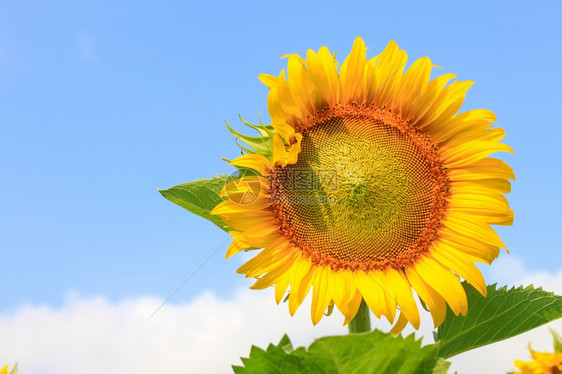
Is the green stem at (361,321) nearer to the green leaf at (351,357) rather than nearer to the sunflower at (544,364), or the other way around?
the green leaf at (351,357)

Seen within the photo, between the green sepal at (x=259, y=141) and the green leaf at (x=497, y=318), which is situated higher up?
the green sepal at (x=259, y=141)

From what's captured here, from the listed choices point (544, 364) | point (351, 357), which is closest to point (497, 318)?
point (544, 364)

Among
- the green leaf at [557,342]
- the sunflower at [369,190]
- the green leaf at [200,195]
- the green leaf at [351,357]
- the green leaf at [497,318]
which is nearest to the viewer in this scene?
the green leaf at [351,357]

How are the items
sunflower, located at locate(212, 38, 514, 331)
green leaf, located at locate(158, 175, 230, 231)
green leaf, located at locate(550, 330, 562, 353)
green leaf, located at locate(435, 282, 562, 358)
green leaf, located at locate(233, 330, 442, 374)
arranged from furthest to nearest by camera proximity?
green leaf, located at locate(435, 282, 562, 358), green leaf, located at locate(158, 175, 230, 231), sunflower, located at locate(212, 38, 514, 331), green leaf, located at locate(550, 330, 562, 353), green leaf, located at locate(233, 330, 442, 374)

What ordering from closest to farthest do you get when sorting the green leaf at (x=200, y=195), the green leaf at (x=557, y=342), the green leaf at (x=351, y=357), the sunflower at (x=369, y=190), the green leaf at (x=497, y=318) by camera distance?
the green leaf at (x=351, y=357)
the green leaf at (x=557, y=342)
the sunflower at (x=369, y=190)
the green leaf at (x=200, y=195)
the green leaf at (x=497, y=318)

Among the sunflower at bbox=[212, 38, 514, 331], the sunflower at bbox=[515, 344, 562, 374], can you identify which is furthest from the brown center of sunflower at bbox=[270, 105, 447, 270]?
the sunflower at bbox=[515, 344, 562, 374]

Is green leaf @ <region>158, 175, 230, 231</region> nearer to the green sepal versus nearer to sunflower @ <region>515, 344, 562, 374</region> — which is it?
the green sepal

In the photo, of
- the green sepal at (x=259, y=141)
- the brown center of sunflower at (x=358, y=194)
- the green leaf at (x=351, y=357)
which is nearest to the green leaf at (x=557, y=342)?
the green leaf at (x=351, y=357)
